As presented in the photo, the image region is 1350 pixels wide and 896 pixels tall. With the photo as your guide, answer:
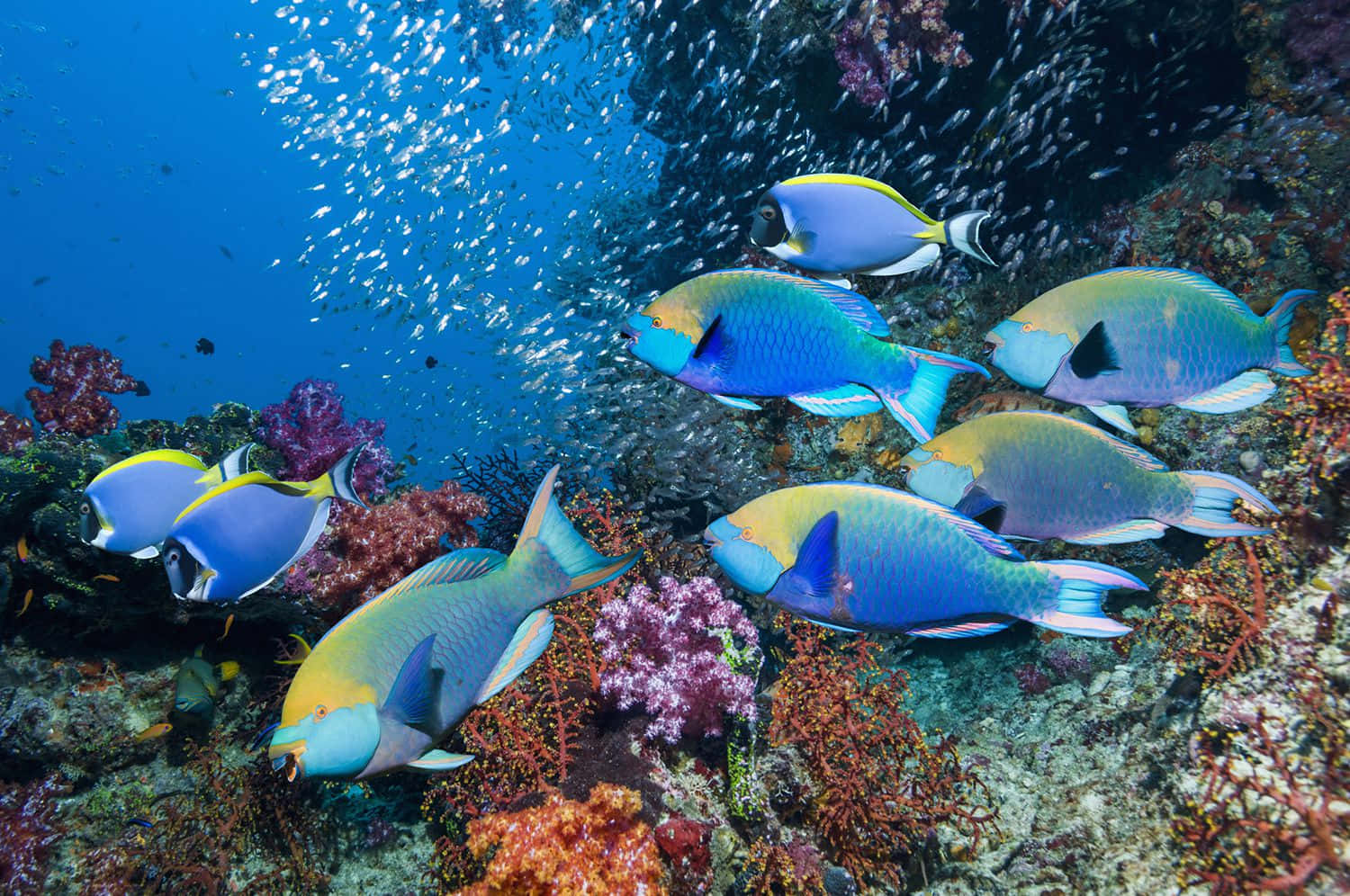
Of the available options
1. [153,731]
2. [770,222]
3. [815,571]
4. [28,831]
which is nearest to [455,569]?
[815,571]

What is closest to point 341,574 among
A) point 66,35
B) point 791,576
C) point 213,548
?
point 213,548

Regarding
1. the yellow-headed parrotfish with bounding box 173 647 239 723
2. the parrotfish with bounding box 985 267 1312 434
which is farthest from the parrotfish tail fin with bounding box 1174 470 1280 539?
the yellow-headed parrotfish with bounding box 173 647 239 723

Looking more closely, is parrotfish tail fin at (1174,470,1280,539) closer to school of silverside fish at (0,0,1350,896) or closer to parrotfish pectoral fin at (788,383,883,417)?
school of silverside fish at (0,0,1350,896)

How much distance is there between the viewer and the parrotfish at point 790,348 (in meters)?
1.90

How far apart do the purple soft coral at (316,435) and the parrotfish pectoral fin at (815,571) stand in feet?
18.6

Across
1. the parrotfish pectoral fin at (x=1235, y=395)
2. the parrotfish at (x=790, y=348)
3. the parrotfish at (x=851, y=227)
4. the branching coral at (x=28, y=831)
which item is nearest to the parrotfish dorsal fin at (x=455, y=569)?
the parrotfish at (x=790, y=348)

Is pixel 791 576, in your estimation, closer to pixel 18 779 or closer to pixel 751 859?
pixel 751 859

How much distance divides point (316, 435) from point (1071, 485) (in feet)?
22.5

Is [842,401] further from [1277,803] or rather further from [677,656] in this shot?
[1277,803]

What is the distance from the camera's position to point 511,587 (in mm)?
1947

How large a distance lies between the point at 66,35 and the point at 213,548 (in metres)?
97.0

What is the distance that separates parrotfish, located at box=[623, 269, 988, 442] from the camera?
1.90 metres

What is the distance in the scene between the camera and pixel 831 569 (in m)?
1.74

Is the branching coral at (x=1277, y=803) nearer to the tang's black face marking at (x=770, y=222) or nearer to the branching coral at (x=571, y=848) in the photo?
the branching coral at (x=571, y=848)
